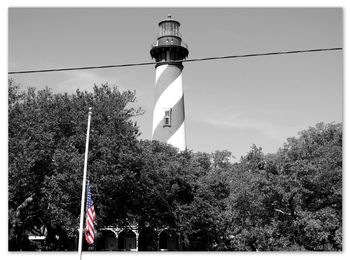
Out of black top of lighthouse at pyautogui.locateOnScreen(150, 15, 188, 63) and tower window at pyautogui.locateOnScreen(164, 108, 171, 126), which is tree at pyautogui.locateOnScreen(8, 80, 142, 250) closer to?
A: tower window at pyautogui.locateOnScreen(164, 108, 171, 126)

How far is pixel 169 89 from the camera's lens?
1315 inches

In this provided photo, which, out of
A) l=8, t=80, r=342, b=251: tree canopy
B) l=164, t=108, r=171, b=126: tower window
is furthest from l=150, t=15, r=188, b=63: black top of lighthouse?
l=8, t=80, r=342, b=251: tree canopy

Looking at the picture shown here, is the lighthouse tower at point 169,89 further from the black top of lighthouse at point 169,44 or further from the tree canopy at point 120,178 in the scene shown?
the tree canopy at point 120,178

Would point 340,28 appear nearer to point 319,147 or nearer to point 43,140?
point 319,147

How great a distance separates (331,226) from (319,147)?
362cm

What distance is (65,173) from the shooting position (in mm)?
18172

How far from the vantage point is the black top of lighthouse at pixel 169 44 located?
33.7m

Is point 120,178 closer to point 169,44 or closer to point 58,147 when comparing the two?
point 58,147

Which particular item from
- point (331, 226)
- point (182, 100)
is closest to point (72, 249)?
point (331, 226)

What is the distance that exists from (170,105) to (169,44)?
4874 mm

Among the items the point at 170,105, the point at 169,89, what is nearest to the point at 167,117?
the point at 170,105

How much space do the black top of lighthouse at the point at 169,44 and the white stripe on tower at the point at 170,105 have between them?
0.99m

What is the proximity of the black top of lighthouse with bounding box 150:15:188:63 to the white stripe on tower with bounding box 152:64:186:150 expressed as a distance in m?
0.99

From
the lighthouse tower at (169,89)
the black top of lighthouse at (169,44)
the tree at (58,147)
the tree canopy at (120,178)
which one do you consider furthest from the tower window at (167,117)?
the tree at (58,147)
